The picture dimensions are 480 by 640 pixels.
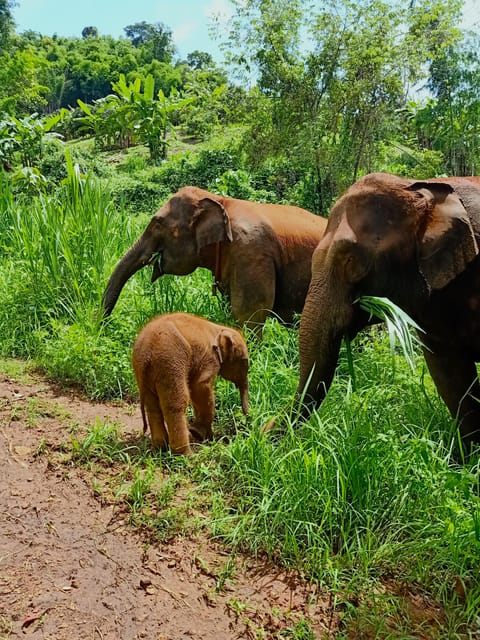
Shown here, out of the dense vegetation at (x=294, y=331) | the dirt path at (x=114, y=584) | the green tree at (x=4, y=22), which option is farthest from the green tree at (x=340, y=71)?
the green tree at (x=4, y=22)

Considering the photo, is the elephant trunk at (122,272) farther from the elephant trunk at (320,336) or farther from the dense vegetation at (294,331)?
the elephant trunk at (320,336)

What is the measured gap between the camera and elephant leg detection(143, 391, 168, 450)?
4.07 metres

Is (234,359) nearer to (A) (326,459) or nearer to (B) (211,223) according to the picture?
(A) (326,459)

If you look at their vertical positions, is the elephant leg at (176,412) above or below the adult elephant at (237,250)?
below

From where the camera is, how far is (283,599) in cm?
297

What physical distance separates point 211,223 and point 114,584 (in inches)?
148

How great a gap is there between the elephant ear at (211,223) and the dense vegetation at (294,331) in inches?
24.2

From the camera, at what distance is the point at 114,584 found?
3018 millimetres

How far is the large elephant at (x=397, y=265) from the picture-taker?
3.51 meters

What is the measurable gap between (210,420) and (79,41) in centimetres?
8672

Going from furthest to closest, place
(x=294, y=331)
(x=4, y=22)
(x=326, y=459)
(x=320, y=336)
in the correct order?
(x=4, y=22) → (x=294, y=331) → (x=320, y=336) → (x=326, y=459)

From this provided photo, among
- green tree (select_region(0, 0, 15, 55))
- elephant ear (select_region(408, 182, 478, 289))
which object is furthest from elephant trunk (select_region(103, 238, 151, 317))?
green tree (select_region(0, 0, 15, 55))

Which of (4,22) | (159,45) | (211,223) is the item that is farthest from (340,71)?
(159,45)

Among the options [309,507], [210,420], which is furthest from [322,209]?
[309,507]
